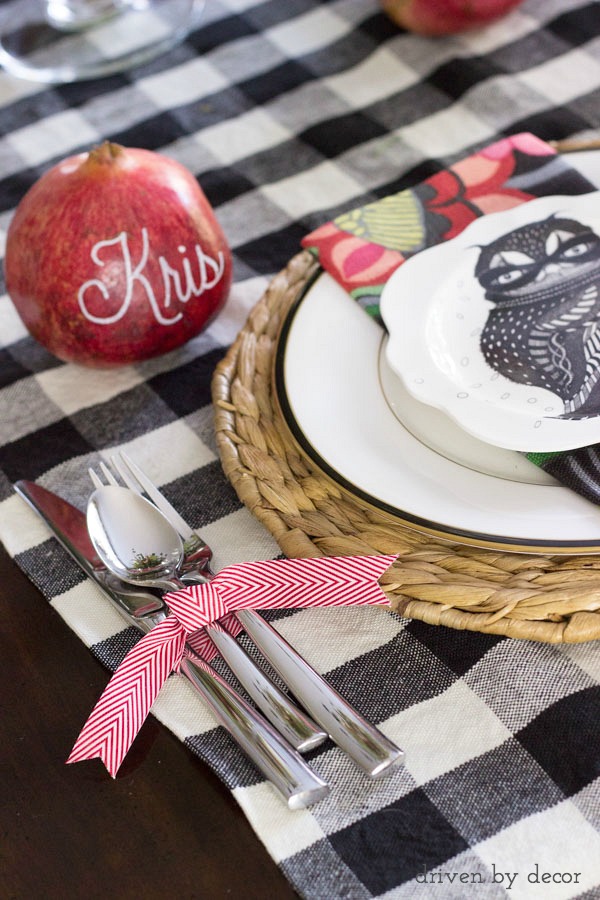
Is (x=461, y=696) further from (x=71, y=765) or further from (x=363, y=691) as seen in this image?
(x=71, y=765)

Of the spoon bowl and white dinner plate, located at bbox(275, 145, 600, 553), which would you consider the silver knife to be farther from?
white dinner plate, located at bbox(275, 145, 600, 553)

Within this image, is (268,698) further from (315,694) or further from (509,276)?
(509,276)

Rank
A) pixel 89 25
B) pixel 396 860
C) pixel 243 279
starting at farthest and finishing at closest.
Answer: pixel 89 25
pixel 243 279
pixel 396 860

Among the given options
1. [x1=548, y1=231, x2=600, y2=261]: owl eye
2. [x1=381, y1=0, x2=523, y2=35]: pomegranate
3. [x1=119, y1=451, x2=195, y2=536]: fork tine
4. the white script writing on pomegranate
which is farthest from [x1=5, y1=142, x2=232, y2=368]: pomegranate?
[x1=381, y1=0, x2=523, y2=35]: pomegranate

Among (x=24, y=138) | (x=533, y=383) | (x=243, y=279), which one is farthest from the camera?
(x=24, y=138)

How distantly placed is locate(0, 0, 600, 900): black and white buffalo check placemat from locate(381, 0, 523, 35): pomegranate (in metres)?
0.02

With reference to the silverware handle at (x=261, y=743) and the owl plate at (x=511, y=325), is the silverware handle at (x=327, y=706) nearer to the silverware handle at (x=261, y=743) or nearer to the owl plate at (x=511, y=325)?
the silverware handle at (x=261, y=743)

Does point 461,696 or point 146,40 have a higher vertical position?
point 146,40

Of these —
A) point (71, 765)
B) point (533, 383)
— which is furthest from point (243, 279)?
point (71, 765)

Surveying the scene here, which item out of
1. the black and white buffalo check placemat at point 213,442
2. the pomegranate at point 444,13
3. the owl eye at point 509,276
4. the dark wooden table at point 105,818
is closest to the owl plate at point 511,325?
the owl eye at point 509,276

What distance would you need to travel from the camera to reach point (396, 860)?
0.41m

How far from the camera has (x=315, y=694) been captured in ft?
1.46

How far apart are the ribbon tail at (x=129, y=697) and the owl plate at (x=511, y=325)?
182 millimetres

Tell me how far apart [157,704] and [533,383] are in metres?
0.26
